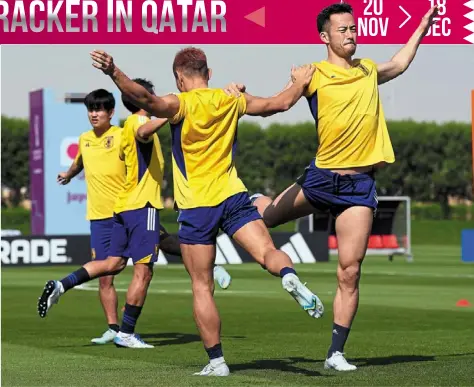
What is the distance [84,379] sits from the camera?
988cm

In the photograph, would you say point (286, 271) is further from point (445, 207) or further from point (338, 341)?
point (445, 207)

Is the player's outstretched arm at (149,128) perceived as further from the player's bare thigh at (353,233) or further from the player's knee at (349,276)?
the player's knee at (349,276)

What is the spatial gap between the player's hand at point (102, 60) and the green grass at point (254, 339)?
2.16 metres

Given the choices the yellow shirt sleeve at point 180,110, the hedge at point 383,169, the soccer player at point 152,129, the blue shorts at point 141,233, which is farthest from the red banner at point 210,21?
the hedge at point 383,169

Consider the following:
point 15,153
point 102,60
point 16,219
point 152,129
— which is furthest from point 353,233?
point 15,153

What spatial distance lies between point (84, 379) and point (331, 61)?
119 inches

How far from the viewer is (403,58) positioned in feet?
35.7

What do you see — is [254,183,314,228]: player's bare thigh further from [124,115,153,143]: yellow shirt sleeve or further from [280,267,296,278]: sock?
[124,115,153,143]: yellow shirt sleeve

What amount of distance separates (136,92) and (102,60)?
0.42 metres

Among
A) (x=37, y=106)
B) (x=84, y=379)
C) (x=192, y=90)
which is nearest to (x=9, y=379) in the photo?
(x=84, y=379)

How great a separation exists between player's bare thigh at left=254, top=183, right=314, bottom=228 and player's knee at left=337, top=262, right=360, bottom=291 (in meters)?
0.57

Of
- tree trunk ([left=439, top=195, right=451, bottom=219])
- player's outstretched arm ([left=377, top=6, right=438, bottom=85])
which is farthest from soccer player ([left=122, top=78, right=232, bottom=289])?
tree trunk ([left=439, top=195, right=451, bottom=219])

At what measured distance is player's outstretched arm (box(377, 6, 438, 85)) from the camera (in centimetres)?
1067

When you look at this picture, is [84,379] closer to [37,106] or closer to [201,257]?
[201,257]
